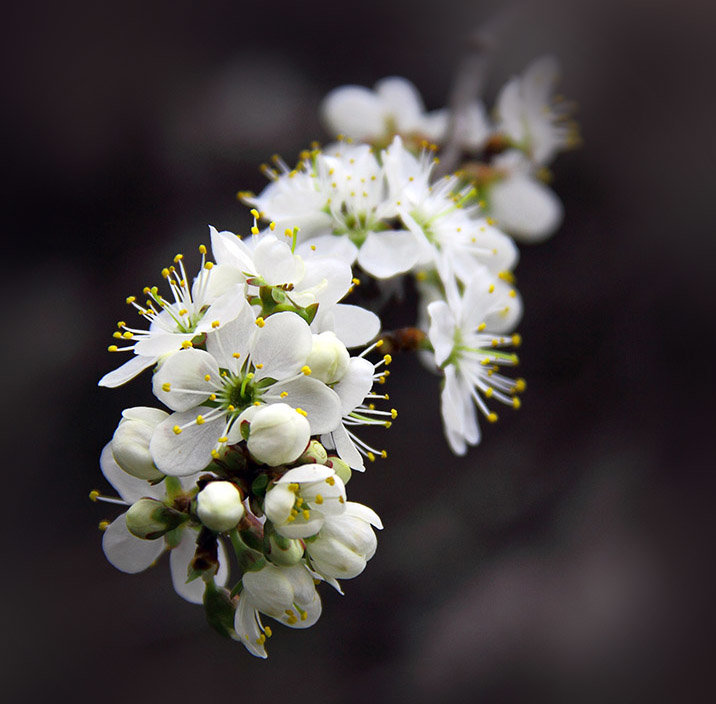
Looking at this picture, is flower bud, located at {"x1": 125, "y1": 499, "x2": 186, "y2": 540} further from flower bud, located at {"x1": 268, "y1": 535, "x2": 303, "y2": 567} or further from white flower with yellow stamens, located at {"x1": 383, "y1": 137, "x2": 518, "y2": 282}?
white flower with yellow stamens, located at {"x1": 383, "y1": 137, "x2": 518, "y2": 282}

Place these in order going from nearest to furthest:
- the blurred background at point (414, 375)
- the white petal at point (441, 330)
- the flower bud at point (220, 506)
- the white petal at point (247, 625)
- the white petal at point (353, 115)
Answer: the flower bud at point (220, 506) < the white petal at point (247, 625) < the white petal at point (441, 330) < the white petal at point (353, 115) < the blurred background at point (414, 375)

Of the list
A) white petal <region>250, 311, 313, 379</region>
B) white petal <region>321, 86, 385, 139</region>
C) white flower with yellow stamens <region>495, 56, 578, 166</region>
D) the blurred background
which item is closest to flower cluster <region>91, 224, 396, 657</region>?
white petal <region>250, 311, 313, 379</region>

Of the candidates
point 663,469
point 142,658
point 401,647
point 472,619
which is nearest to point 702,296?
point 663,469

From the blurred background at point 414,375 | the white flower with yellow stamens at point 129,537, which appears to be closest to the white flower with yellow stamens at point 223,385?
the white flower with yellow stamens at point 129,537

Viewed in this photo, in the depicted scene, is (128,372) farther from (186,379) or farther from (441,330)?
(441,330)

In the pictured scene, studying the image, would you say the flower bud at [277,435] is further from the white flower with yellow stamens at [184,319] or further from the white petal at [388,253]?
the white petal at [388,253]

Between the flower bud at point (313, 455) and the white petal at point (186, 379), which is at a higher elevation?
the white petal at point (186, 379)

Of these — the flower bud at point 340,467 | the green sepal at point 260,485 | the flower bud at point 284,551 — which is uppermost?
the flower bud at point 340,467

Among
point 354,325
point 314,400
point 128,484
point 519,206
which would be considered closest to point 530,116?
point 519,206
